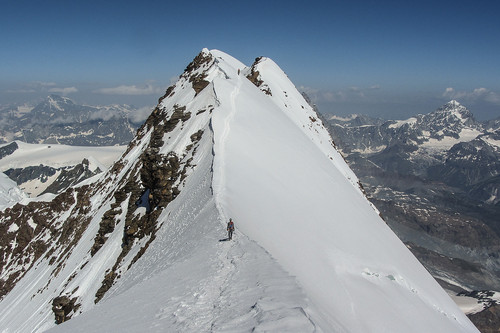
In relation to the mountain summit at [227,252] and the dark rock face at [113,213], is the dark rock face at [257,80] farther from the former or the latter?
the mountain summit at [227,252]

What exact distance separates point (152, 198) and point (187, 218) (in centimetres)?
1258

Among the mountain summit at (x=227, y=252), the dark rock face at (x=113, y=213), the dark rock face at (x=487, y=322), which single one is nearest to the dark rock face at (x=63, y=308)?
the dark rock face at (x=113, y=213)

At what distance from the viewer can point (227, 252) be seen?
1733 centimetres

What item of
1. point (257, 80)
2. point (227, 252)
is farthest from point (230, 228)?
point (257, 80)

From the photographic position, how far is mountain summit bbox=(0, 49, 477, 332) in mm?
12891

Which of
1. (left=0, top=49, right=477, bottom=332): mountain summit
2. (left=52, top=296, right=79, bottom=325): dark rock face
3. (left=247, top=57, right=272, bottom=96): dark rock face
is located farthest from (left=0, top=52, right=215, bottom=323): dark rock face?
(left=247, top=57, right=272, bottom=96): dark rock face

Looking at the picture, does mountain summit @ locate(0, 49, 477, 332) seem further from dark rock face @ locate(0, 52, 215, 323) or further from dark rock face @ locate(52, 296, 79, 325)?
dark rock face @ locate(0, 52, 215, 323)

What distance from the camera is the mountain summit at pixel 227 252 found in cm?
1289

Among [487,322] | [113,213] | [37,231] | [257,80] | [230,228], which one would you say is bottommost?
[487,322]

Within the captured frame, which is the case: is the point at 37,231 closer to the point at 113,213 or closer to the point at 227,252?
the point at 113,213

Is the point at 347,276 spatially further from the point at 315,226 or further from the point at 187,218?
the point at 187,218

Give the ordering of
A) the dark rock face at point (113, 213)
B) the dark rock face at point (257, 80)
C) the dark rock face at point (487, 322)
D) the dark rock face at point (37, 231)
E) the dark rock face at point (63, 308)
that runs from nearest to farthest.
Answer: the dark rock face at point (63, 308), the dark rock face at point (113, 213), the dark rock face at point (37, 231), the dark rock face at point (257, 80), the dark rock face at point (487, 322)

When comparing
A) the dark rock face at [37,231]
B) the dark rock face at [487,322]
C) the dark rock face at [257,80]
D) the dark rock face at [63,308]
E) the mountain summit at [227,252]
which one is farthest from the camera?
the dark rock face at [487,322]

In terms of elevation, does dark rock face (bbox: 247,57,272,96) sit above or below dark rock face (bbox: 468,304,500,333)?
above
